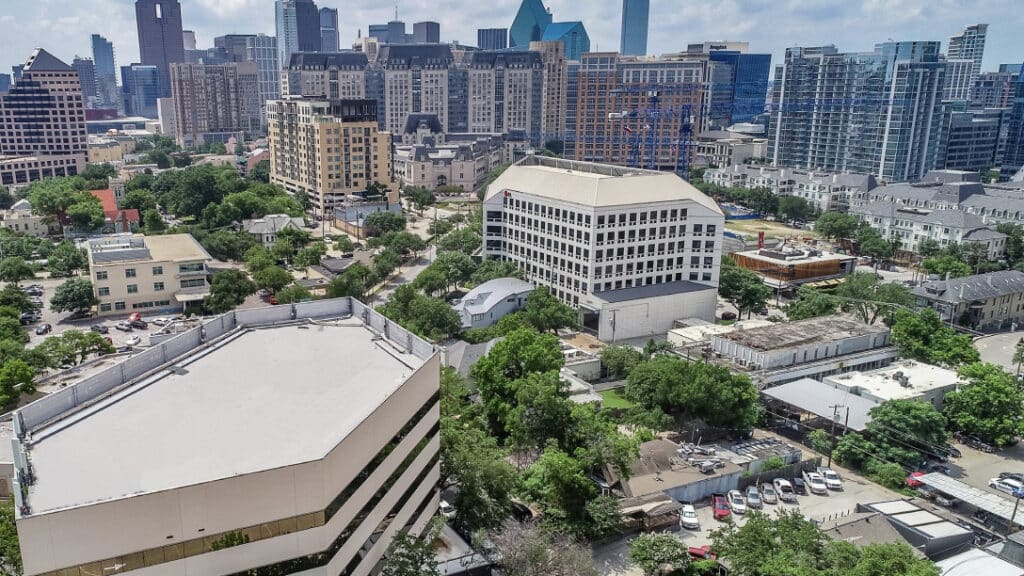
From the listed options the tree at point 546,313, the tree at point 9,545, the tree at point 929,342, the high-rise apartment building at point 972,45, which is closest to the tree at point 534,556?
the tree at point 9,545

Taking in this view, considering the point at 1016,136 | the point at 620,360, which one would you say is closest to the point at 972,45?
the point at 1016,136

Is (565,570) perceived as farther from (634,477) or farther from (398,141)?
(398,141)

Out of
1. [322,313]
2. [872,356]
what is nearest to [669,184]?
[872,356]

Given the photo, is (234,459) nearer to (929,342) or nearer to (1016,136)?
(929,342)

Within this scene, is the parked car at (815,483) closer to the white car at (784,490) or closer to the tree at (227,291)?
the white car at (784,490)

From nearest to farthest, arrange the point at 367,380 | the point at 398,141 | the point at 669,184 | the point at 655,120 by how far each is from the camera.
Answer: the point at 367,380, the point at 669,184, the point at 655,120, the point at 398,141

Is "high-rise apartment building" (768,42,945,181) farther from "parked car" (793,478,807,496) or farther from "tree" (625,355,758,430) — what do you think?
"parked car" (793,478,807,496)

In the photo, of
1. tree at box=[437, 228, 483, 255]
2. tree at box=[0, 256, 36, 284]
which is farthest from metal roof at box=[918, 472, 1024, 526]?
tree at box=[0, 256, 36, 284]
